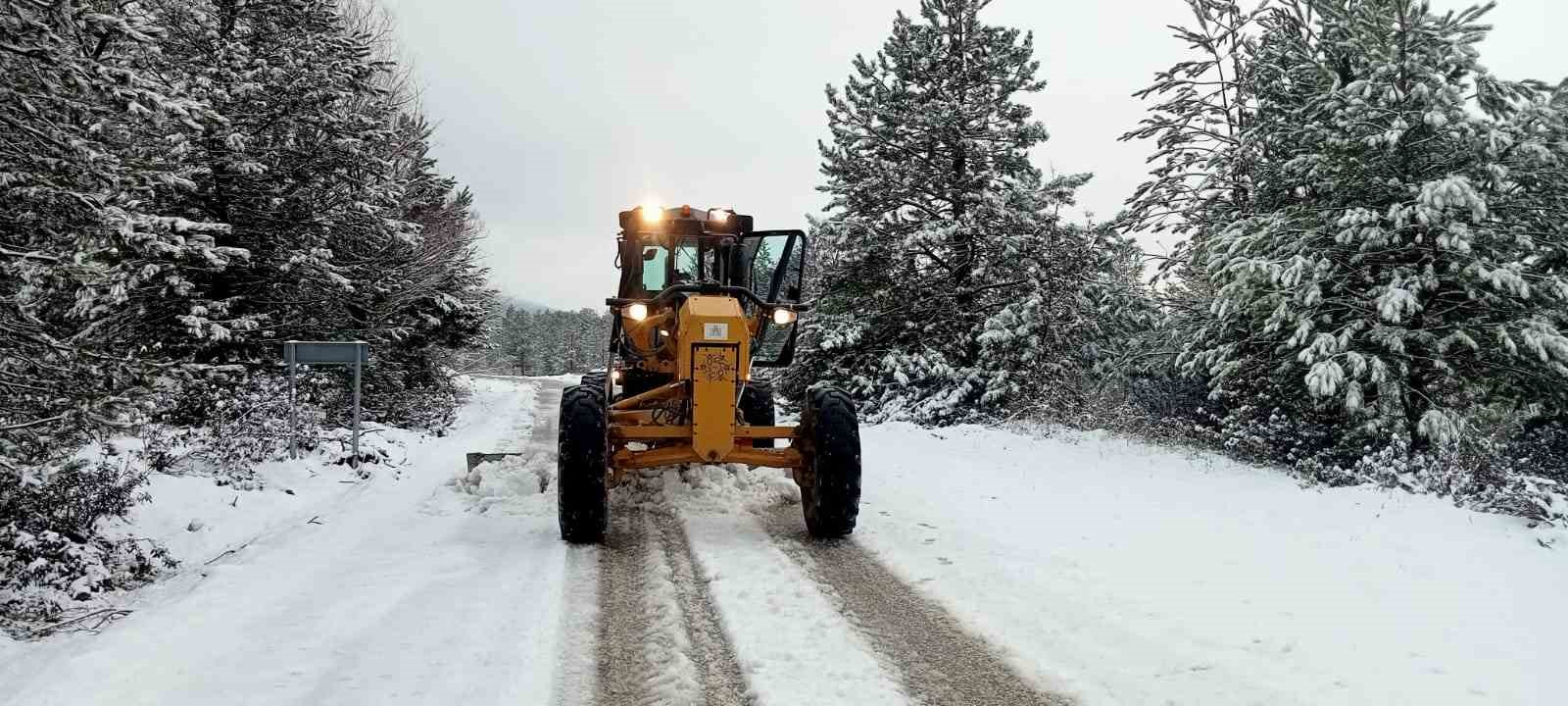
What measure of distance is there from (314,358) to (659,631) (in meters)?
6.72

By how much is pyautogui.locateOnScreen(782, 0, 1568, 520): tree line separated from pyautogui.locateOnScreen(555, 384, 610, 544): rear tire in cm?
703

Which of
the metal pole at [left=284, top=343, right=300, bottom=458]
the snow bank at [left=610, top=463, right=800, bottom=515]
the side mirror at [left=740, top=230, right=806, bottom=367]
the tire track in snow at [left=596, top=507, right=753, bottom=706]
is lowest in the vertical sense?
the tire track in snow at [left=596, top=507, right=753, bottom=706]

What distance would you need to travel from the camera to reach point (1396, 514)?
22.4ft

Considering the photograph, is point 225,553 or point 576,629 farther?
point 225,553

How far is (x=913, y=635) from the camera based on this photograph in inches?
169

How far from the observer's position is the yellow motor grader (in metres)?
Answer: 6.09

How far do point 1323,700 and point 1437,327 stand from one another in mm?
7270

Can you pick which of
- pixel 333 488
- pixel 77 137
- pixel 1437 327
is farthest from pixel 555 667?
pixel 1437 327

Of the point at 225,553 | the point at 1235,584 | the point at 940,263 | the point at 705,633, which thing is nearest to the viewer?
the point at 705,633

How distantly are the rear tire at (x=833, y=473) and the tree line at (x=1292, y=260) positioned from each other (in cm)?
521

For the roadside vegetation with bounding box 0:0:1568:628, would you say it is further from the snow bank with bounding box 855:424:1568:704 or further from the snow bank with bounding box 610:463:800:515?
the snow bank with bounding box 610:463:800:515

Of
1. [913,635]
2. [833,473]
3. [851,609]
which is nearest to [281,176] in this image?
[833,473]

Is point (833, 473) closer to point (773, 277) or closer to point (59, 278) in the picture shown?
point (773, 277)

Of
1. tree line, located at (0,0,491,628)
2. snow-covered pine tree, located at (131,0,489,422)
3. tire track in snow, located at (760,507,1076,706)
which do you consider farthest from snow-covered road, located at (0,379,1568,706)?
snow-covered pine tree, located at (131,0,489,422)
